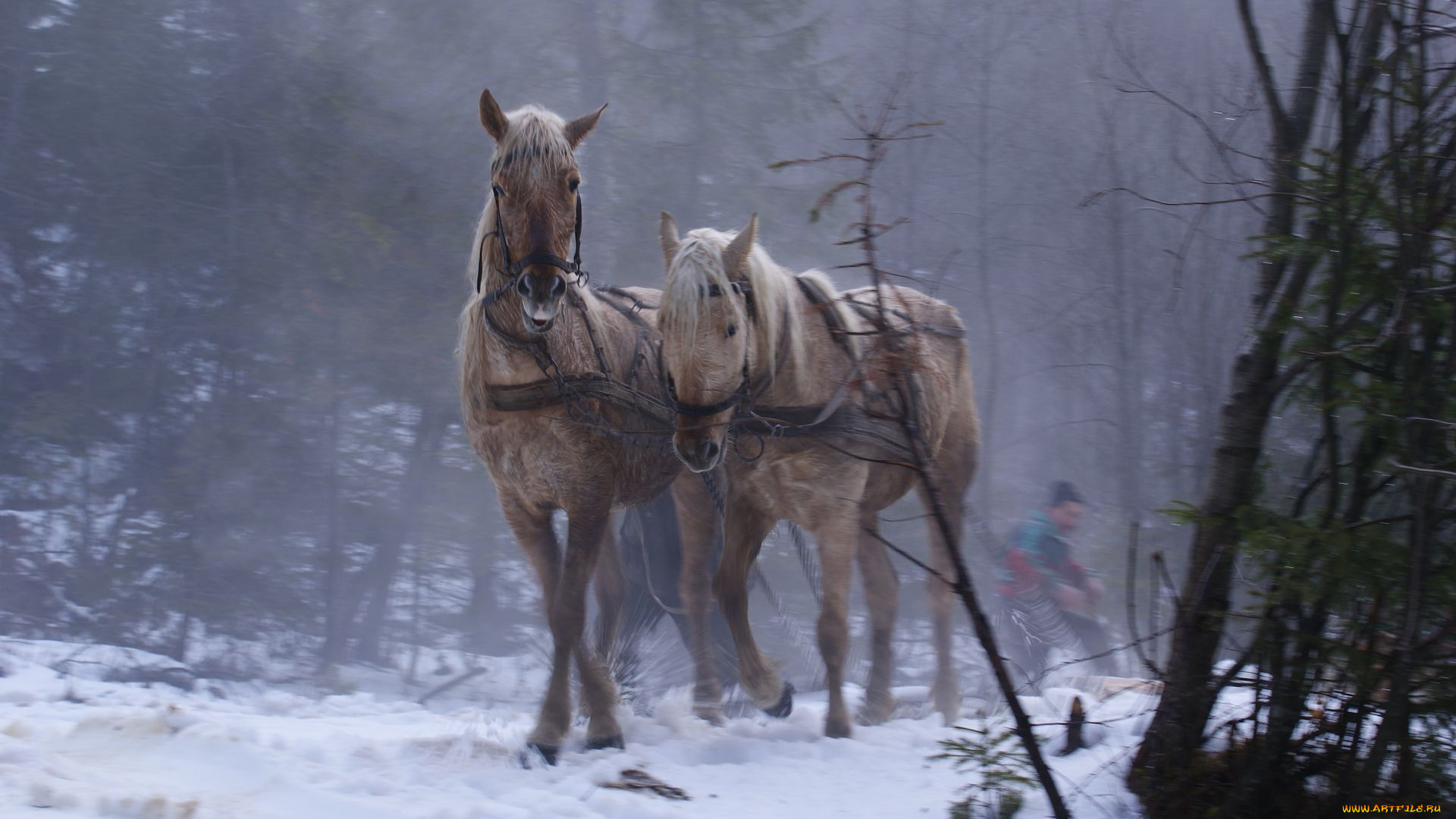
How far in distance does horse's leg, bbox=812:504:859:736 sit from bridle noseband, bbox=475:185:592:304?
5.01ft

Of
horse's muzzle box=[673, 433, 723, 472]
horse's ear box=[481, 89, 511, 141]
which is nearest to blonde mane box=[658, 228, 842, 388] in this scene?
horse's muzzle box=[673, 433, 723, 472]

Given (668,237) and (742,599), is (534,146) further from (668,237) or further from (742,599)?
(742,599)

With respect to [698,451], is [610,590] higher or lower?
lower

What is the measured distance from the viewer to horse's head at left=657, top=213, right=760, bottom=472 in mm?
→ 3795

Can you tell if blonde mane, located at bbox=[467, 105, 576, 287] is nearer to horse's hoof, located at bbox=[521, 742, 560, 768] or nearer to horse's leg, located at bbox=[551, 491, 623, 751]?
horse's leg, located at bbox=[551, 491, 623, 751]

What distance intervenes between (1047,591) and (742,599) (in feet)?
10.7

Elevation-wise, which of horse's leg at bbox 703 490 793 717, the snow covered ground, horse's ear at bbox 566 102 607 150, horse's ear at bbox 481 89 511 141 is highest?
horse's ear at bbox 566 102 607 150

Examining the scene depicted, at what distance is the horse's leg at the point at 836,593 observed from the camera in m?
4.68

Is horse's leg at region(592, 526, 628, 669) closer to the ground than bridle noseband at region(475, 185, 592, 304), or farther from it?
closer to the ground

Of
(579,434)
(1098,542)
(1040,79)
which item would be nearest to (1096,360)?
(1098,542)

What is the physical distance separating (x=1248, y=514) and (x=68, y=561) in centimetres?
1081

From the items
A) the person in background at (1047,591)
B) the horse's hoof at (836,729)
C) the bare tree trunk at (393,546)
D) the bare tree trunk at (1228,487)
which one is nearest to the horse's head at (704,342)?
the horse's hoof at (836,729)

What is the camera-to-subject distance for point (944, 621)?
6016 millimetres

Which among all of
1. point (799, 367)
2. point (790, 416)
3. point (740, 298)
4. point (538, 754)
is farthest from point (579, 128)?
point (538, 754)
